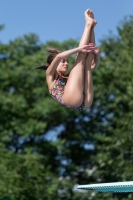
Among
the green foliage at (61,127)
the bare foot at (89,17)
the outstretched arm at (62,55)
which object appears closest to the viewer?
the outstretched arm at (62,55)

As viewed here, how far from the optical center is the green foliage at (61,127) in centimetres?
1788

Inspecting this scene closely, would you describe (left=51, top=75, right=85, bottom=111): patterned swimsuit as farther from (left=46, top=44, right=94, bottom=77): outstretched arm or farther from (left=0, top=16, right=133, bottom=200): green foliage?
(left=0, top=16, right=133, bottom=200): green foliage

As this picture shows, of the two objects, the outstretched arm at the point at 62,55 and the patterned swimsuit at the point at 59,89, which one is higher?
the outstretched arm at the point at 62,55

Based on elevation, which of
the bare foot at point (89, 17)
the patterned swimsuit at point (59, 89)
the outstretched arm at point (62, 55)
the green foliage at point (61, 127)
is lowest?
the green foliage at point (61, 127)

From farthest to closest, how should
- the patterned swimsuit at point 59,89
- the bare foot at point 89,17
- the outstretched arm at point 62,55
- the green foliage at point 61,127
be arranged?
the green foliage at point 61,127, the patterned swimsuit at point 59,89, the bare foot at point 89,17, the outstretched arm at point 62,55

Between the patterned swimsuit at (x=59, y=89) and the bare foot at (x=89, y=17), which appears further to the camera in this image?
the patterned swimsuit at (x=59, y=89)

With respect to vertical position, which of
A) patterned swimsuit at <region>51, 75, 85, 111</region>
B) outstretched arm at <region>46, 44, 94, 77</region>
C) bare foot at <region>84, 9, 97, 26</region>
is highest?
bare foot at <region>84, 9, 97, 26</region>

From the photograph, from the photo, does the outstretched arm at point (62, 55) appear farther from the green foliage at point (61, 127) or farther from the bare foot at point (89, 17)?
the green foliage at point (61, 127)

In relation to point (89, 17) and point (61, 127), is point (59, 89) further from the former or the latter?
point (61, 127)

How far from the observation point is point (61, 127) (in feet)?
66.8

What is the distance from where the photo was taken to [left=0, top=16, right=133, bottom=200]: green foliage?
58.6ft

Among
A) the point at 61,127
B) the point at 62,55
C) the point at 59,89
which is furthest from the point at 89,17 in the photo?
the point at 61,127

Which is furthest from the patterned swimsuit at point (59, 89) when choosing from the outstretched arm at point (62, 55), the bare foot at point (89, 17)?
the bare foot at point (89, 17)

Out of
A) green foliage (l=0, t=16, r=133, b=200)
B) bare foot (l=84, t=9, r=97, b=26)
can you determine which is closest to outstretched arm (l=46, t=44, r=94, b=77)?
bare foot (l=84, t=9, r=97, b=26)
